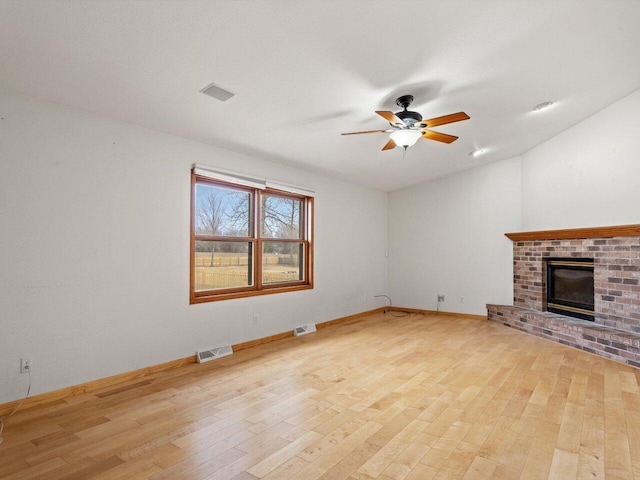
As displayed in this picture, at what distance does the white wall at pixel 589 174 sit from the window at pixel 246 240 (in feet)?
11.9

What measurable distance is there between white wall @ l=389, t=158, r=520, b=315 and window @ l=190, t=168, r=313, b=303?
101 inches

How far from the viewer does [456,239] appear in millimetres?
6445

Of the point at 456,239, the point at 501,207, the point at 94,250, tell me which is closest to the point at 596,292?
the point at 501,207

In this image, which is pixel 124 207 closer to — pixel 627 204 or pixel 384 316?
pixel 384 316

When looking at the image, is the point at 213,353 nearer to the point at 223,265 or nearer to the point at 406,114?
the point at 223,265

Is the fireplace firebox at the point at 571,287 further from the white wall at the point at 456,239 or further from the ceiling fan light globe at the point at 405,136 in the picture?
the ceiling fan light globe at the point at 405,136

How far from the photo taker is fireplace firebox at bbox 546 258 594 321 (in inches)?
183

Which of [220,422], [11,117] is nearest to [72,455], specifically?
[220,422]

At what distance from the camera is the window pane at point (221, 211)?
406 centimetres

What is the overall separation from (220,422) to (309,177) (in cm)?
381

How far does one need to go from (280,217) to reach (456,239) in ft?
11.3

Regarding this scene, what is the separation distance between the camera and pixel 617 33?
2.58 meters

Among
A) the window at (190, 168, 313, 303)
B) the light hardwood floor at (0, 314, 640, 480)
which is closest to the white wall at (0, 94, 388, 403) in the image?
the window at (190, 168, 313, 303)

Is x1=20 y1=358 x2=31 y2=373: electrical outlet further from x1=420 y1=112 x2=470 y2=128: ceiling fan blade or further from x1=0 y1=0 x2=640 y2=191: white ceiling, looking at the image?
x1=420 y1=112 x2=470 y2=128: ceiling fan blade
